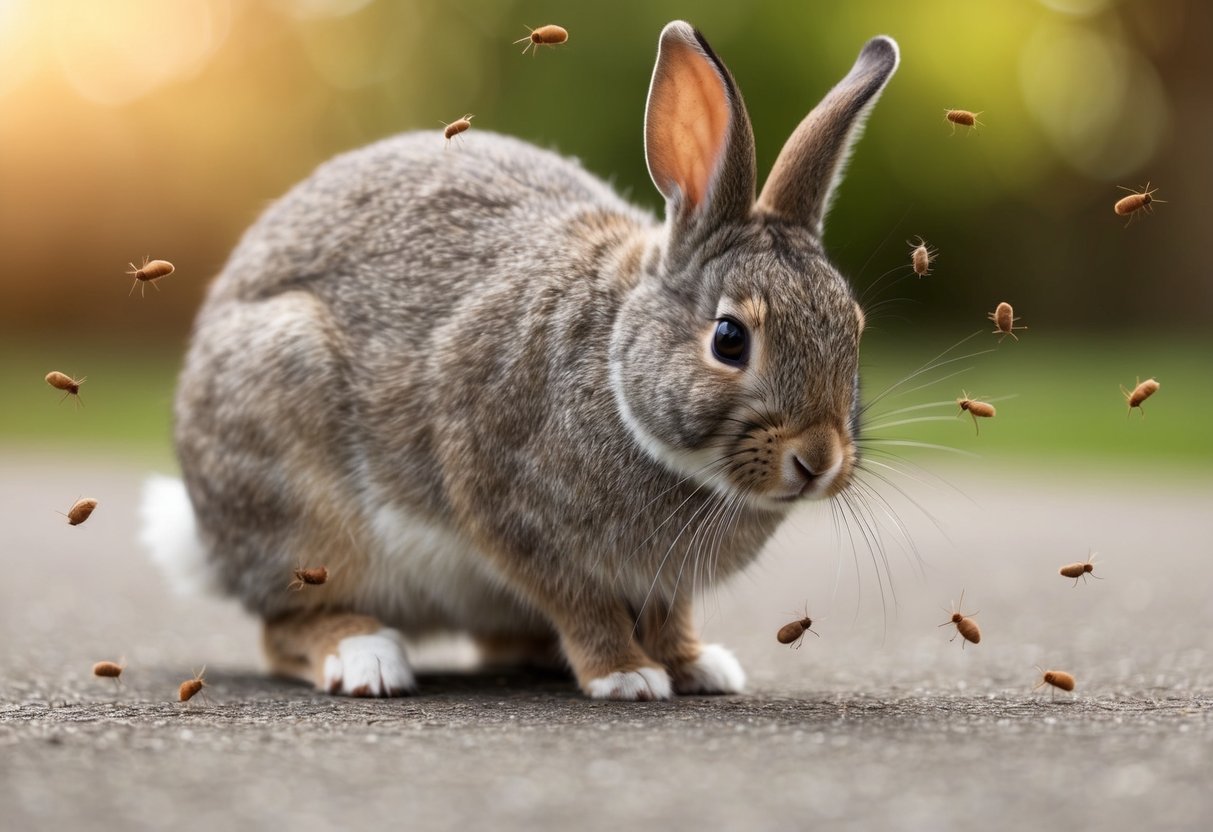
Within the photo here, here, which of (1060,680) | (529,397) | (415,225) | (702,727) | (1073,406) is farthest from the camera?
(1073,406)

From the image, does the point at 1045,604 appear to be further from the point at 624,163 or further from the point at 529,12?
the point at 529,12

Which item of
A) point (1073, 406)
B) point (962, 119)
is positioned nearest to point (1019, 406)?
point (1073, 406)

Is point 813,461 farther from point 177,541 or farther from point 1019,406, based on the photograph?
point 1019,406

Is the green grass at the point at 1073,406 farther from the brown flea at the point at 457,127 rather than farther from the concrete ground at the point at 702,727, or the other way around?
the brown flea at the point at 457,127

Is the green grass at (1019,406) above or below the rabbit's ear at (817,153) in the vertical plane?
below

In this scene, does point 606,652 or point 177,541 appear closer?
point 606,652

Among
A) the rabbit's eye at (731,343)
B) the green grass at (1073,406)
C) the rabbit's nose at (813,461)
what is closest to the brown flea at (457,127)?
the rabbit's eye at (731,343)

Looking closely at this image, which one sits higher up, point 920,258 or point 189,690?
point 920,258

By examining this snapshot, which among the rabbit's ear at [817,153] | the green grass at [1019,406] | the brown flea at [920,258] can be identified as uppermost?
the rabbit's ear at [817,153]
